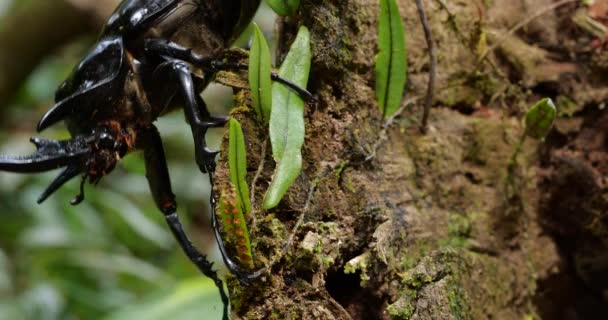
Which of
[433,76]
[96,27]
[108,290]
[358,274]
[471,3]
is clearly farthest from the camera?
[96,27]

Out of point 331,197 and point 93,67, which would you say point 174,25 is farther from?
point 331,197

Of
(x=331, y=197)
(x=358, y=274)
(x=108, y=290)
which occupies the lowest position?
(x=108, y=290)

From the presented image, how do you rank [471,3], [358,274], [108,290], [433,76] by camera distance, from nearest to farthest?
1. [358,274]
2. [433,76]
3. [471,3]
4. [108,290]

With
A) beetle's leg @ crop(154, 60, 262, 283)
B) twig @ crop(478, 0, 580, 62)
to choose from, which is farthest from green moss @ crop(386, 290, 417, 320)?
twig @ crop(478, 0, 580, 62)

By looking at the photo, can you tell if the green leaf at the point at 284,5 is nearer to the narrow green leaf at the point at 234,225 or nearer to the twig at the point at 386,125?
the twig at the point at 386,125

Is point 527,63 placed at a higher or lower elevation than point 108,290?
higher

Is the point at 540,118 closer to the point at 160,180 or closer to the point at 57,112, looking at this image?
the point at 160,180

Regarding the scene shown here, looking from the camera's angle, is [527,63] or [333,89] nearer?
[333,89]

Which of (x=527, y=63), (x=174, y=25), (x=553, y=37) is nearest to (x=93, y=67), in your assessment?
(x=174, y=25)
